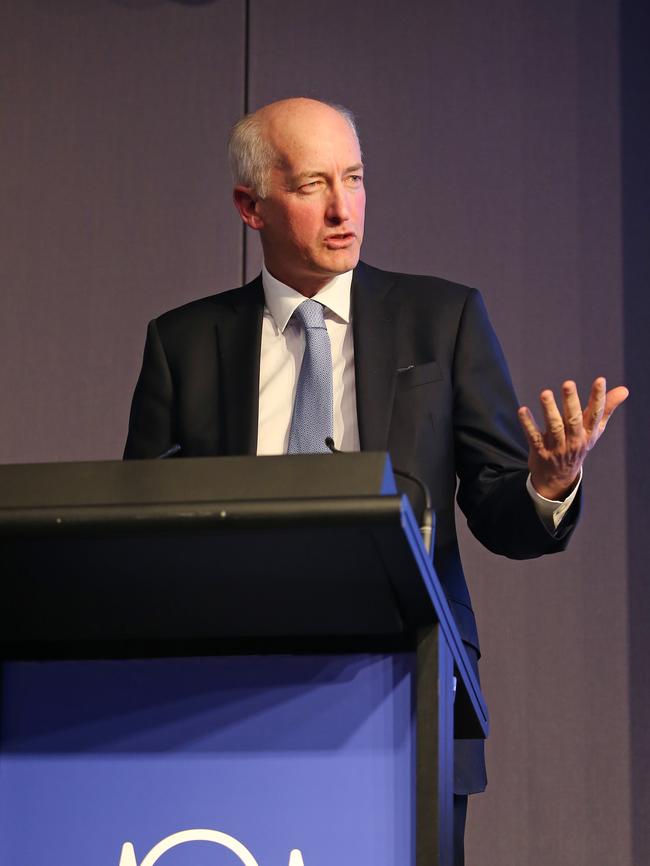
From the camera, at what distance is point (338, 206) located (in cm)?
206

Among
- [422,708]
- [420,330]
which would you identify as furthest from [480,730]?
[420,330]

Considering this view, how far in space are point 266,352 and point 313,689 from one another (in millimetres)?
932

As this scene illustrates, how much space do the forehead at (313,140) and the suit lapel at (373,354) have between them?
19 cm

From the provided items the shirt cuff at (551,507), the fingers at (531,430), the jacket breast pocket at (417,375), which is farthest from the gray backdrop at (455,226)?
the fingers at (531,430)

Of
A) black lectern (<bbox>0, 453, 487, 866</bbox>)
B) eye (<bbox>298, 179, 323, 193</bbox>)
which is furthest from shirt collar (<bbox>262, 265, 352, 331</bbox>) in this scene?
black lectern (<bbox>0, 453, 487, 866</bbox>)

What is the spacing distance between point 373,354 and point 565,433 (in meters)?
0.58

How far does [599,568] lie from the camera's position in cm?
295

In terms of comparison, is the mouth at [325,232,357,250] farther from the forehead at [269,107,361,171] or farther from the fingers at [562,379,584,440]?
the fingers at [562,379,584,440]

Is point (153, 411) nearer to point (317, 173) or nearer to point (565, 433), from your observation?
point (317, 173)

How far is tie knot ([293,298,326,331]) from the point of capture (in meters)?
1.96

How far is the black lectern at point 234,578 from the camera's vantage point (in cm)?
99

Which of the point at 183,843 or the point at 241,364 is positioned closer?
the point at 183,843

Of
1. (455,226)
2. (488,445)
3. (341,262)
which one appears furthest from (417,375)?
(455,226)

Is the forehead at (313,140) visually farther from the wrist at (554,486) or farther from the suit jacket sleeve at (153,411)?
the wrist at (554,486)
